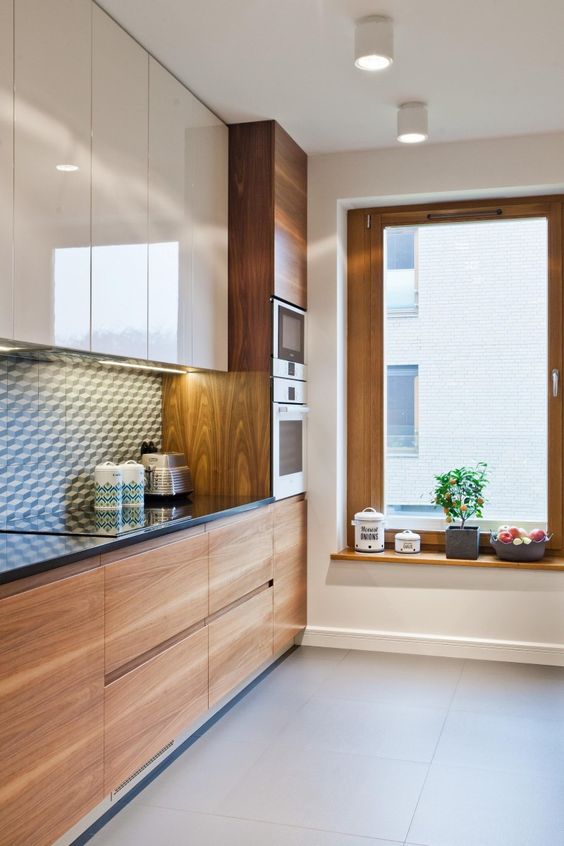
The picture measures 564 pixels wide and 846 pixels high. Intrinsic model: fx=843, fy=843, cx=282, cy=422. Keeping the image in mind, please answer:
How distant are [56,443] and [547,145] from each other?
273 centimetres

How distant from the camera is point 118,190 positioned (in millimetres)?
2840

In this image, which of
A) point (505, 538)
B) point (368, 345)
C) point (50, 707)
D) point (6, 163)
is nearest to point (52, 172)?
point (6, 163)

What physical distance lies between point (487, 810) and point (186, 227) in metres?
2.37

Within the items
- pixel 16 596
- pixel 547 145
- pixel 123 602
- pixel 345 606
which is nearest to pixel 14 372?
pixel 123 602

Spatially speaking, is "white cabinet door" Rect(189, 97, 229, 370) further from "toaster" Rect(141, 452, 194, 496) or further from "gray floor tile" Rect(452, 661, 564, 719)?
"gray floor tile" Rect(452, 661, 564, 719)

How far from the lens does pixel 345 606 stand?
14.2 ft

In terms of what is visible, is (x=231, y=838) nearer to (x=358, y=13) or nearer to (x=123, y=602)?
(x=123, y=602)

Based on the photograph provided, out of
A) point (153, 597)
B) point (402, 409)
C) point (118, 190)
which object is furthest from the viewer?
point (402, 409)

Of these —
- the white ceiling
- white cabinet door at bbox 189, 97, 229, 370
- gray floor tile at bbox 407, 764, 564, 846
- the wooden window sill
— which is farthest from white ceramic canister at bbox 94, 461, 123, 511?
the wooden window sill

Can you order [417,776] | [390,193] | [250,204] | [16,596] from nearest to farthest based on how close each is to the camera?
[16,596] → [417,776] → [250,204] → [390,193]

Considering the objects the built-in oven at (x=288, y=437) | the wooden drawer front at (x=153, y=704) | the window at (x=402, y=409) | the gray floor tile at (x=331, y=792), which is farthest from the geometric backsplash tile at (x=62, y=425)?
the window at (x=402, y=409)

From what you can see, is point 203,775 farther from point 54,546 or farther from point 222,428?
point 222,428

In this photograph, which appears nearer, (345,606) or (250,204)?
(250,204)

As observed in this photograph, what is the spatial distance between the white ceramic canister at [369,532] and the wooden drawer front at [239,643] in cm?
74
